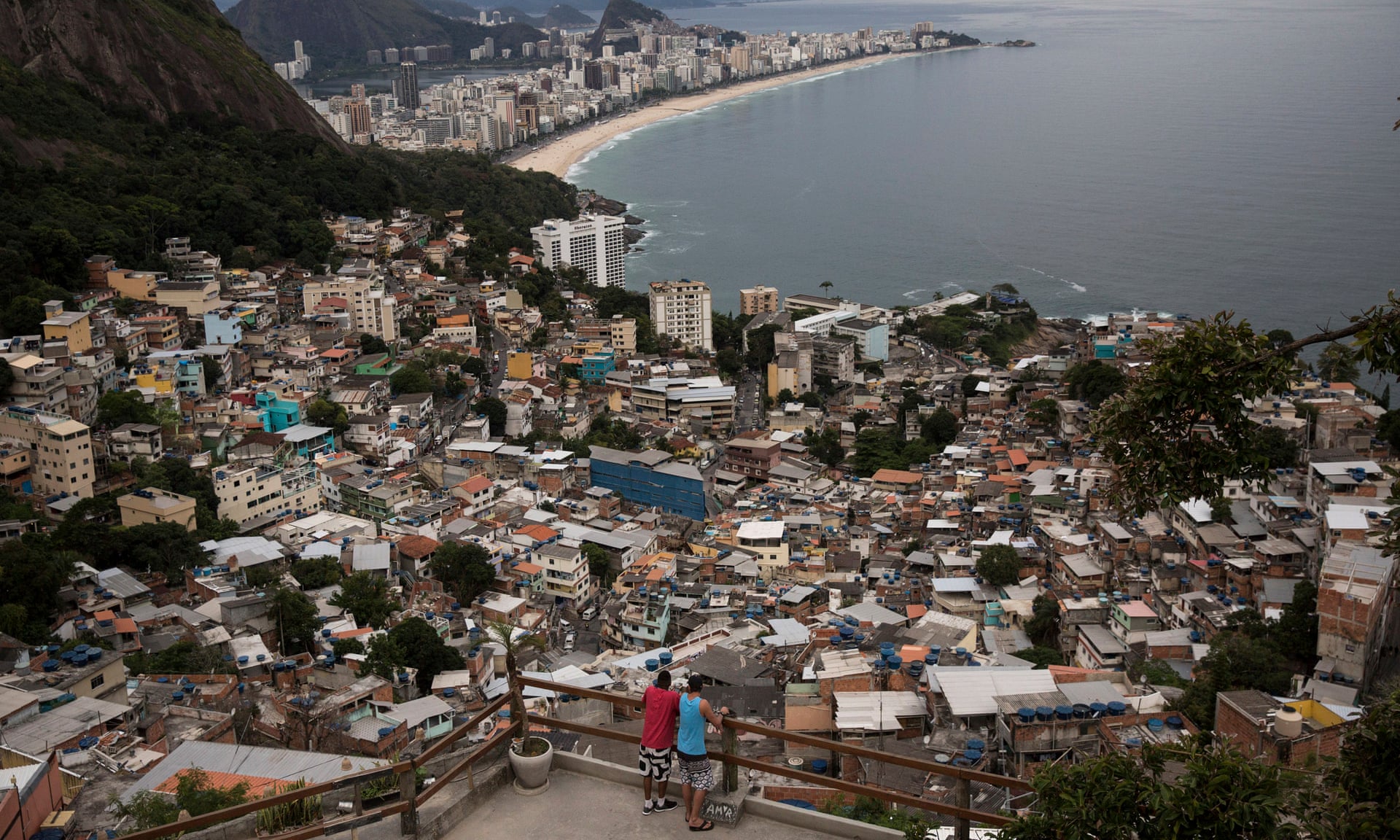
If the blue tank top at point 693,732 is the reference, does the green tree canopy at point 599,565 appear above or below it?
below

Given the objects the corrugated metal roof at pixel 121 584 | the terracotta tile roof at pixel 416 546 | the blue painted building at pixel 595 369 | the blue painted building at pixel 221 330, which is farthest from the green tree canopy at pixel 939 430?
the corrugated metal roof at pixel 121 584

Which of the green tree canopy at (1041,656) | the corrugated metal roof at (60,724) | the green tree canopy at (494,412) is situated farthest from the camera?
the green tree canopy at (494,412)

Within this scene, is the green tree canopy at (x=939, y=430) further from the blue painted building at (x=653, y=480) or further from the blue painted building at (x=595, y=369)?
the blue painted building at (x=595, y=369)

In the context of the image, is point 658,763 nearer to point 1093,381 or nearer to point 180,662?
point 180,662

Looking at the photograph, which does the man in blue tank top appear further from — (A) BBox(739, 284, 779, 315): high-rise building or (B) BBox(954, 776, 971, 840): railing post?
(A) BBox(739, 284, 779, 315): high-rise building

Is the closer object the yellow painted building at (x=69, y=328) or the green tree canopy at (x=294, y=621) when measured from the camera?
the green tree canopy at (x=294, y=621)

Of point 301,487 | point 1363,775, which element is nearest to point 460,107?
point 301,487
